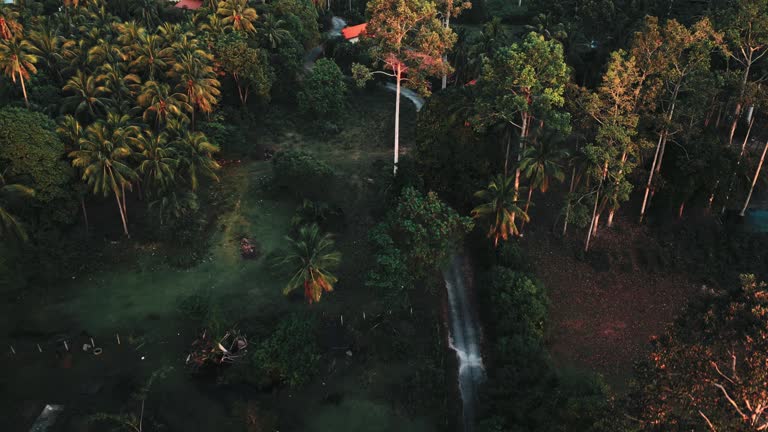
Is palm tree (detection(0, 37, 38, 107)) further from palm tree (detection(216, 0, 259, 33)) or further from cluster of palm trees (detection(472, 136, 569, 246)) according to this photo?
cluster of palm trees (detection(472, 136, 569, 246))

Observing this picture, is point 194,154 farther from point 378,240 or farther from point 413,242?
point 413,242

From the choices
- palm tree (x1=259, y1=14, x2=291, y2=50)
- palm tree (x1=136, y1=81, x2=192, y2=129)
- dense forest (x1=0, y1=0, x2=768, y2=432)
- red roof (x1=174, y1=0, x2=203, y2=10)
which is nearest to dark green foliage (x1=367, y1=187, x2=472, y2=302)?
dense forest (x1=0, y1=0, x2=768, y2=432)

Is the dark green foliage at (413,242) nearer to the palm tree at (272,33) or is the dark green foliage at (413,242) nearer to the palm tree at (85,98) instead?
the palm tree at (85,98)

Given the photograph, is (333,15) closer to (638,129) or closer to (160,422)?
(638,129)

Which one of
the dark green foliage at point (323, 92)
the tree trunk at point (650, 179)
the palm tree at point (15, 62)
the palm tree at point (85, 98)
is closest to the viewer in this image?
the tree trunk at point (650, 179)

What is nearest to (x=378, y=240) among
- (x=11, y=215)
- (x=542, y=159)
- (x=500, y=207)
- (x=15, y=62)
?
(x=500, y=207)

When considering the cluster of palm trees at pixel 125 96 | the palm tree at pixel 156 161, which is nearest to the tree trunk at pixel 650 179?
the cluster of palm trees at pixel 125 96

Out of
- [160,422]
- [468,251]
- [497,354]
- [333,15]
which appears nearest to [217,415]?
[160,422]
